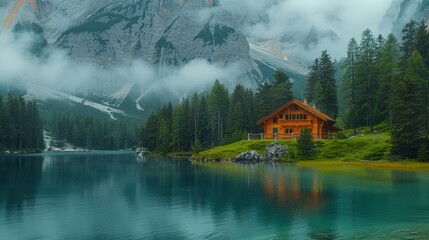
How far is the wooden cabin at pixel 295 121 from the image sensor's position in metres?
98.5

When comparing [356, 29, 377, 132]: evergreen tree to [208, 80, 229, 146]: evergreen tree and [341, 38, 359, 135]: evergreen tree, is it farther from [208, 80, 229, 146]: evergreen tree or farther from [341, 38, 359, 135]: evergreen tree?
[208, 80, 229, 146]: evergreen tree

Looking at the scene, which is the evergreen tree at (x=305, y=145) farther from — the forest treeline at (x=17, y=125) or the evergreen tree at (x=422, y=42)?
the forest treeline at (x=17, y=125)

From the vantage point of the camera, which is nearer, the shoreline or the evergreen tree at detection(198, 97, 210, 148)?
the shoreline

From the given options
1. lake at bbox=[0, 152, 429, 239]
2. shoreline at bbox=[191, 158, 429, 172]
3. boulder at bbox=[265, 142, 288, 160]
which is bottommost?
lake at bbox=[0, 152, 429, 239]

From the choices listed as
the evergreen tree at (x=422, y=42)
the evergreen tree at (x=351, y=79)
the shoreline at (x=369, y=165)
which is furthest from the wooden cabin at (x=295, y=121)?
the evergreen tree at (x=422, y=42)

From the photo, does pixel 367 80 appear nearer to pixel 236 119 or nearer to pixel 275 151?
pixel 275 151

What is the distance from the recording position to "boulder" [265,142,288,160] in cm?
8731

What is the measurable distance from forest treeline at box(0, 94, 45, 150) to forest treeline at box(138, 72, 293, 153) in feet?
178

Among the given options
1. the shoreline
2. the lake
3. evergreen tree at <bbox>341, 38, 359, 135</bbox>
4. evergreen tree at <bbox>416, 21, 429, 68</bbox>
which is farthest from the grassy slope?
evergreen tree at <bbox>416, 21, 429, 68</bbox>

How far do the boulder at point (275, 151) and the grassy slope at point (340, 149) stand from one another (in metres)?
1.32

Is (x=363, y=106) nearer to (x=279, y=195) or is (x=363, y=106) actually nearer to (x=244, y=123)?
(x=244, y=123)

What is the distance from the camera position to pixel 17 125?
170m

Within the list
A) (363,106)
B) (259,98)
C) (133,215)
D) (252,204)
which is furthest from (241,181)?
(259,98)

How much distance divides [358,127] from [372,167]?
43.2 metres
